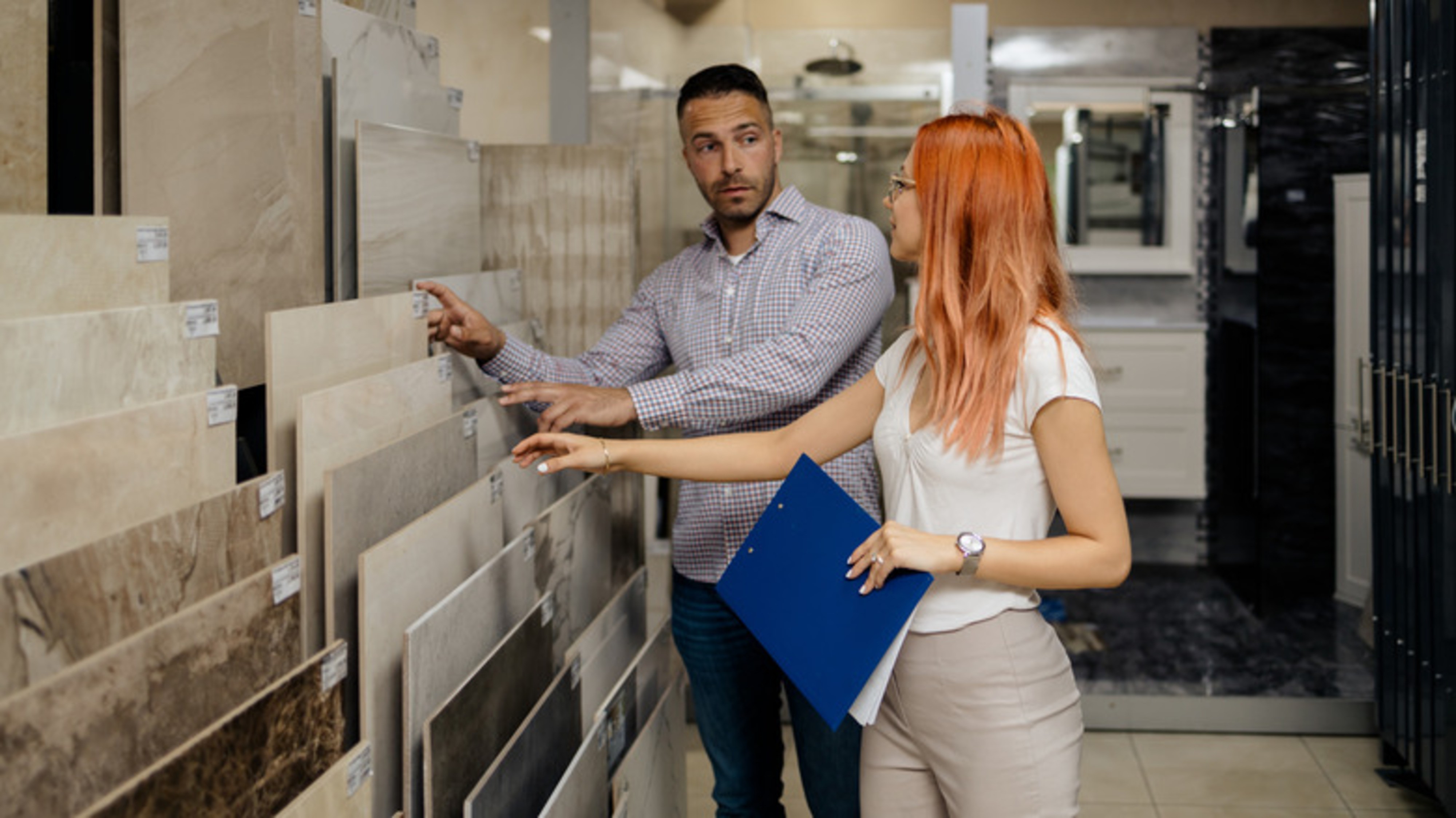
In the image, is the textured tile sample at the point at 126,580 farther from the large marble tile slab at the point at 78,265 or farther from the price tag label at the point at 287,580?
the large marble tile slab at the point at 78,265

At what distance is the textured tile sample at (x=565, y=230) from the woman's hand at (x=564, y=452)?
683 mm

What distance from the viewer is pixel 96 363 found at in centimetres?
120

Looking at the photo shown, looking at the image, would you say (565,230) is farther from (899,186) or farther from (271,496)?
(271,496)

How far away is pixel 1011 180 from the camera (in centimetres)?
156

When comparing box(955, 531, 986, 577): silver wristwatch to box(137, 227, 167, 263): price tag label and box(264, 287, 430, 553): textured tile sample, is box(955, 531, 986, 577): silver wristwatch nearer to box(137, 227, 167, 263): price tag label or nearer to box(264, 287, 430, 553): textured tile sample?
box(264, 287, 430, 553): textured tile sample

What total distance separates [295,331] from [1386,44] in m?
2.80

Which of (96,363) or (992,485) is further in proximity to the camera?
(992,485)

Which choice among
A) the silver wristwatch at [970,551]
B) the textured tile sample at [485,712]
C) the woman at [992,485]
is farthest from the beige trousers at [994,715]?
the textured tile sample at [485,712]

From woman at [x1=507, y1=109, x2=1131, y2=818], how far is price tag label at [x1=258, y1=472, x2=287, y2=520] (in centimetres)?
65

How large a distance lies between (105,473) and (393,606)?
394mm

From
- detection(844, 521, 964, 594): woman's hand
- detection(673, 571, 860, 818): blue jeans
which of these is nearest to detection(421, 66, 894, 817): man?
detection(673, 571, 860, 818): blue jeans

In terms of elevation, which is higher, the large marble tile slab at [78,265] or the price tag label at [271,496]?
the large marble tile slab at [78,265]

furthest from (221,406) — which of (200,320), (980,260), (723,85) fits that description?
(723,85)

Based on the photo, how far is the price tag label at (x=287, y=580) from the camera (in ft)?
4.31
